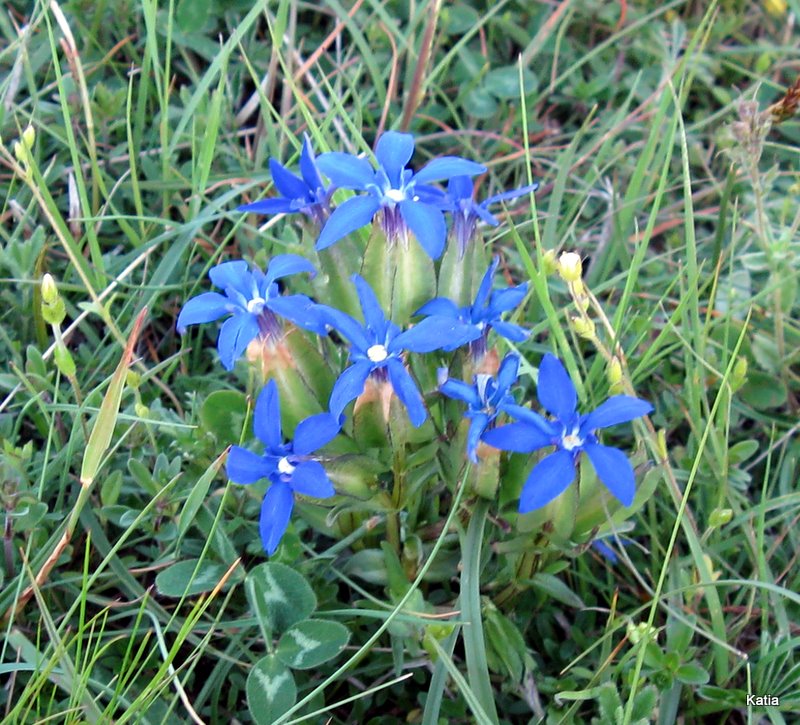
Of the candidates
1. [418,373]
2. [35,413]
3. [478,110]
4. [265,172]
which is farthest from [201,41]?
[418,373]

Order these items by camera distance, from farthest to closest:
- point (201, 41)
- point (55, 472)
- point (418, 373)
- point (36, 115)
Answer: point (201, 41) → point (36, 115) → point (55, 472) → point (418, 373)

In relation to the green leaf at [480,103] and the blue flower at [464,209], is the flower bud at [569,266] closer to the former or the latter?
the blue flower at [464,209]

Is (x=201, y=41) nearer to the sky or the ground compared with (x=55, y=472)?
nearer to the sky

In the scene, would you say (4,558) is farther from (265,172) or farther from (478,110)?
(478,110)

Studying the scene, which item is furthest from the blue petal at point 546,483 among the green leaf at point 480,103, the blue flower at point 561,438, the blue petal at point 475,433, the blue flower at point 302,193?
the green leaf at point 480,103

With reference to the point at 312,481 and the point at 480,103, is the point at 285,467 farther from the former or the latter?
the point at 480,103

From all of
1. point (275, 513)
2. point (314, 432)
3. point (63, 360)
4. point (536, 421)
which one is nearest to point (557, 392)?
point (536, 421)

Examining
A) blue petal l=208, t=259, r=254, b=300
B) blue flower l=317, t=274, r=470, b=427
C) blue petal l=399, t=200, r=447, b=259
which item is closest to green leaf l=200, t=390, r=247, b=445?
blue petal l=208, t=259, r=254, b=300
